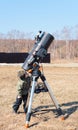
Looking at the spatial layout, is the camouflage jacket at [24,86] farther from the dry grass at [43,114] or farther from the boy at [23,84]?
the dry grass at [43,114]

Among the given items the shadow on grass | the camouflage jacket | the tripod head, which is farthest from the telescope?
the shadow on grass

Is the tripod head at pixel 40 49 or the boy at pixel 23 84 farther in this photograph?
the boy at pixel 23 84

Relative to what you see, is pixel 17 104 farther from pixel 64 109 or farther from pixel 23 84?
pixel 64 109

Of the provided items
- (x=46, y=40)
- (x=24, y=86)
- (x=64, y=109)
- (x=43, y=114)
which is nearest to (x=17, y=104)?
(x=24, y=86)

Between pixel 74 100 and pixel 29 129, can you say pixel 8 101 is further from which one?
pixel 29 129

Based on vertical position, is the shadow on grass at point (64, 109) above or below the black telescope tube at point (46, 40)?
below

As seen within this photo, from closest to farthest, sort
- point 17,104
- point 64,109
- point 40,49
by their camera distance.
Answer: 1. point 40,49
2. point 17,104
3. point 64,109

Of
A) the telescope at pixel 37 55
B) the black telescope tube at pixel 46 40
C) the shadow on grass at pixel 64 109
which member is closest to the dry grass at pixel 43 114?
the shadow on grass at pixel 64 109

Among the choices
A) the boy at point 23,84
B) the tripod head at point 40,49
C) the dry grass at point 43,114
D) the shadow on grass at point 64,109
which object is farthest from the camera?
the shadow on grass at point 64,109

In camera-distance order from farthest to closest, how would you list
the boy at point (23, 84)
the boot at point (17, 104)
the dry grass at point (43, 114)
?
the boot at point (17, 104)
the boy at point (23, 84)
the dry grass at point (43, 114)

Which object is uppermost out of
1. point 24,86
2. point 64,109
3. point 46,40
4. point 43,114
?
point 46,40

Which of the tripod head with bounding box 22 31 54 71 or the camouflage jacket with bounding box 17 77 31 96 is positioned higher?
the tripod head with bounding box 22 31 54 71

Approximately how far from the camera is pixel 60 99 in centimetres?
1133

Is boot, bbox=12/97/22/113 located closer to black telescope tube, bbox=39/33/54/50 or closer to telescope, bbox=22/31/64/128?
telescope, bbox=22/31/64/128
